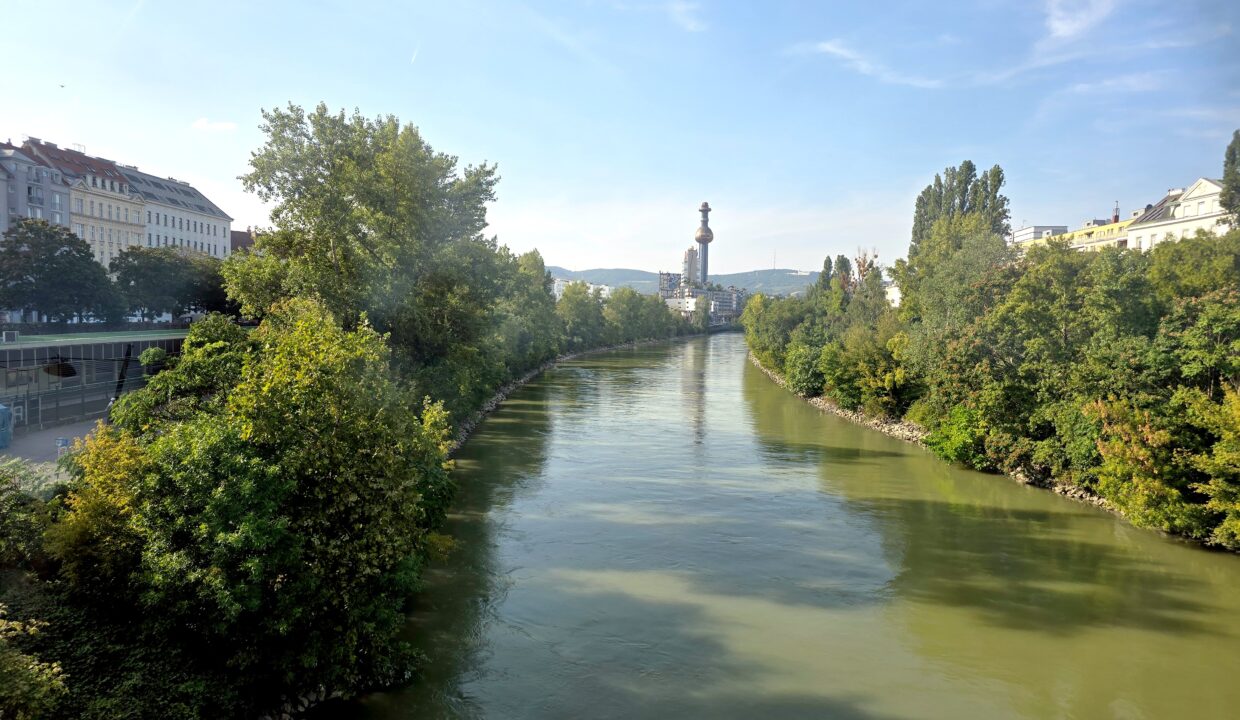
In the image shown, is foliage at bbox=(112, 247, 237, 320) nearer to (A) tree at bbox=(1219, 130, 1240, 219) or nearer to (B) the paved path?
(B) the paved path

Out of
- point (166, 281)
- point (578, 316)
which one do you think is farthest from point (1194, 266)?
point (578, 316)

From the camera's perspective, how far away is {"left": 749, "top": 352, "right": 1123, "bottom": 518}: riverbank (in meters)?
23.2

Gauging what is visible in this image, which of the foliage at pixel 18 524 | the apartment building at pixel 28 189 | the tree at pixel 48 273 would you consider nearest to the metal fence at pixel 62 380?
the tree at pixel 48 273

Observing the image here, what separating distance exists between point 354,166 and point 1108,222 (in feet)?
249

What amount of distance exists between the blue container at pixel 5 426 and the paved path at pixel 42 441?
20 centimetres

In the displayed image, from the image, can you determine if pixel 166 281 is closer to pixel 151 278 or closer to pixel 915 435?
pixel 151 278

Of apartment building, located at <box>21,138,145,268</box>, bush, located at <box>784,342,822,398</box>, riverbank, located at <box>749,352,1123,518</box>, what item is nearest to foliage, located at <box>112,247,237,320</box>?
apartment building, located at <box>21,138,145,268</box>

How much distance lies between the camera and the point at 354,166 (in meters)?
25.5

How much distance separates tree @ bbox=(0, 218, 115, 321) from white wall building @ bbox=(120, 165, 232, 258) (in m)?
24.3

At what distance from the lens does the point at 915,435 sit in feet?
111

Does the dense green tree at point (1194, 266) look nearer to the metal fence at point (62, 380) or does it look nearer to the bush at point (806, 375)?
the bush at point (806, 375)

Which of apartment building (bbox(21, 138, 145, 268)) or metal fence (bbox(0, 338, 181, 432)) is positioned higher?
apartment building (bbox(21, 138, 145, 268))

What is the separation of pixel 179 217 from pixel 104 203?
1038 cm

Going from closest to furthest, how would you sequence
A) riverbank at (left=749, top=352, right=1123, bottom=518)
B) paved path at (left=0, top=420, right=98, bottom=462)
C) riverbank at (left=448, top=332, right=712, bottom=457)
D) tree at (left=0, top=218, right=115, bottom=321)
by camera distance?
paved path at (left=0, top=420, right=98, bottom=462) < riverbank at (left=749, top=352, right=1123, bottom=518) < riverbank at (left=448, top=332, right=712, bottom=457) < tree at (left=0, top=218, right=115, bottom=321)
